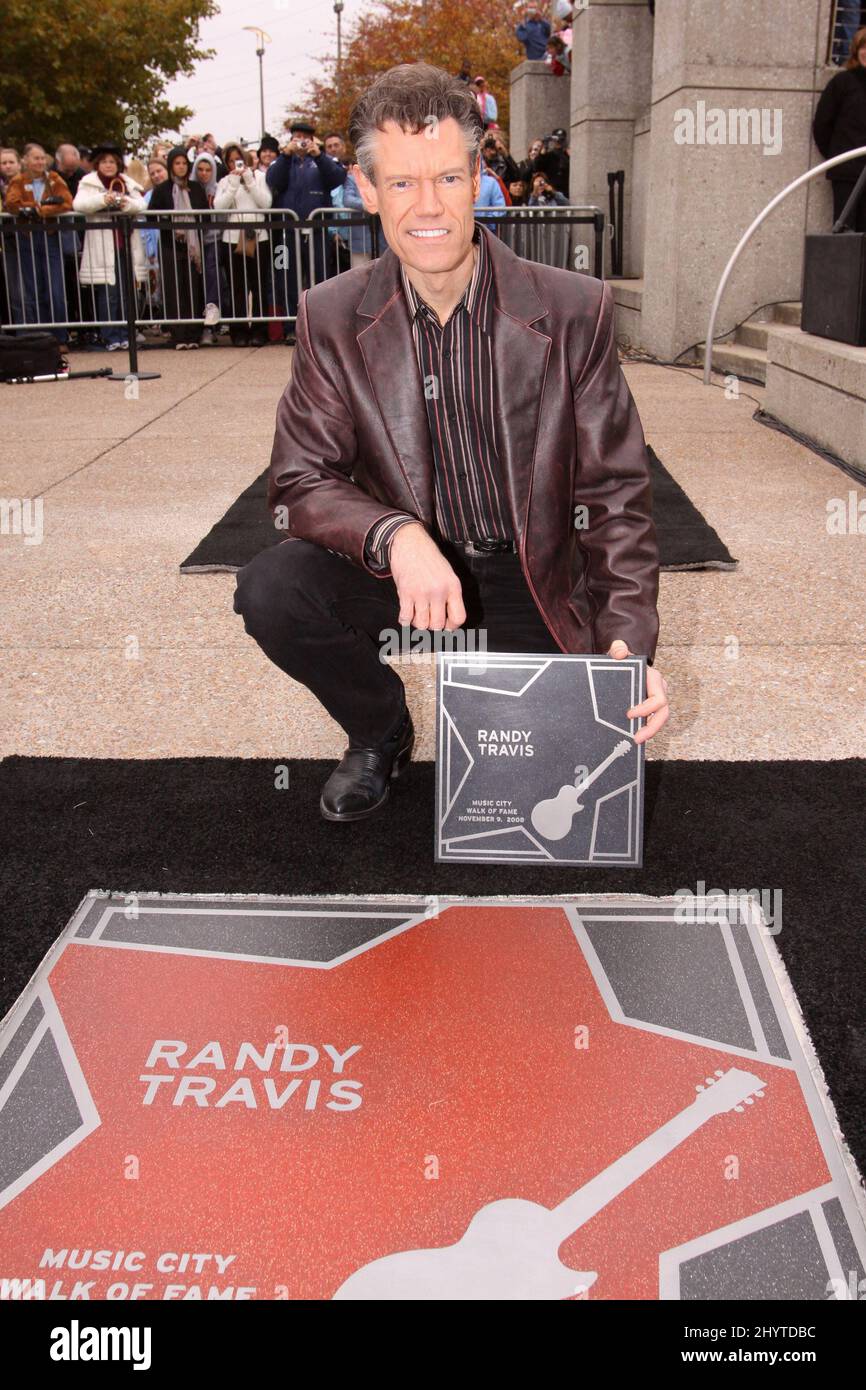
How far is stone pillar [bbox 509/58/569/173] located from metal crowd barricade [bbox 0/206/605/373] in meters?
6.99

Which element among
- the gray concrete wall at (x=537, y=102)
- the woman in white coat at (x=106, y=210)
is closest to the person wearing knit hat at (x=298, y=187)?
the woman in white coat at (x=106, y=210)

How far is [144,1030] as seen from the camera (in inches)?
90.6

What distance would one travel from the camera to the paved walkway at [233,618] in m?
3.69

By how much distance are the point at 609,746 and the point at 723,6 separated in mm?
9173

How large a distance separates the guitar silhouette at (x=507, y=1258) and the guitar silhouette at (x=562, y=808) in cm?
80

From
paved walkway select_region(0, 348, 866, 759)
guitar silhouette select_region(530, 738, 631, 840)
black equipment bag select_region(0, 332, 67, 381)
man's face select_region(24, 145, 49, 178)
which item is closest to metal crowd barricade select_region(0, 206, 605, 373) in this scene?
black equipment bag select_region(0, 332, 67, 381)

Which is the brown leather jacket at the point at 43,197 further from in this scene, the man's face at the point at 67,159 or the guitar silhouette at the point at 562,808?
the guitar silhouette at the point at 562,808

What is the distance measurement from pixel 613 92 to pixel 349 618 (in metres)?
13.3

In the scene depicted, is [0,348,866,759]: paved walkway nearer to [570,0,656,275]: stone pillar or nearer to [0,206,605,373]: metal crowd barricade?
[0,206,605,373]: metal crowd barricade

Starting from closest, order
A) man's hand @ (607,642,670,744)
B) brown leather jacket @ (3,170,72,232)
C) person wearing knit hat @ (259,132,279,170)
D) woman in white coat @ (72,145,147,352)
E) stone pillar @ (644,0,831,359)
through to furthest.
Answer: man's hand @ (607,642,670,744), stone pillar @ (644,0,831,359), woman in white coat @ (72,145,147,352), brown leather jacket @ (3,170,72,232), person wearing knit hat @ (259,132,279,170)

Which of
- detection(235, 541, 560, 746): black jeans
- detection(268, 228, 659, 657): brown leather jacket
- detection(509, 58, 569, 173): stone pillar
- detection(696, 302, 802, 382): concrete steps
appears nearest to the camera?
detection(268, 228, 659, 657): brown leather jacket

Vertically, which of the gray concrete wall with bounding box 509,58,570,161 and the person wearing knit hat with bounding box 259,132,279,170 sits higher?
the gray concrete wall with bounding box 509,58,570,161

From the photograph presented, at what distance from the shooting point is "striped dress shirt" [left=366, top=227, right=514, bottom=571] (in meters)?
2.77

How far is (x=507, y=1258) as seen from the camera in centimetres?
179
